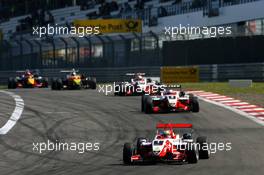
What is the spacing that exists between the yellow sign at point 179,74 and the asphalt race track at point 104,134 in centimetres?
828

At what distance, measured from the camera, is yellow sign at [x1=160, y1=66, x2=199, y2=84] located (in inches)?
1380

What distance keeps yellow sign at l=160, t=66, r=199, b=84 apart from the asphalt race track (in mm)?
8285

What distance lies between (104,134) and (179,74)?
19.2 metres

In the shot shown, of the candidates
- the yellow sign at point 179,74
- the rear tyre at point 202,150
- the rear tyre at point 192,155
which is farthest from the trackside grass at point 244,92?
the rear tyre at point 192,155

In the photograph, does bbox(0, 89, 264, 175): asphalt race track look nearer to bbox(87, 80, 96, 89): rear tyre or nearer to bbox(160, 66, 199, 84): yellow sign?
bbox(87, 80, 96, 89): rear tyre

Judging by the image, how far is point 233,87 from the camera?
3134 centimetres

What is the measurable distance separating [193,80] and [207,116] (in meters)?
16.2

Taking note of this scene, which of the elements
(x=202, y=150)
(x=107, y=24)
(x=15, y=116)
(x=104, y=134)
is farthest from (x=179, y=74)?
(x=202, y=150)

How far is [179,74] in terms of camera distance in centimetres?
3528

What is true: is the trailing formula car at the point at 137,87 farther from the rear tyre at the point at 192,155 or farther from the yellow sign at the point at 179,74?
the rear tyre at the point at 192,155

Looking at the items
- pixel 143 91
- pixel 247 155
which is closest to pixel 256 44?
pixel 143 91

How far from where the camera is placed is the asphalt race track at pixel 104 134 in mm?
11508

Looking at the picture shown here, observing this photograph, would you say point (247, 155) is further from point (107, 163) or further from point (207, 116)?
point (207, 116)

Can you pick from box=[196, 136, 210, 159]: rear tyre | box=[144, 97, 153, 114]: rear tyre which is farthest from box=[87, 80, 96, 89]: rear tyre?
box=[196, 136, 210, 159]: rear tyre
